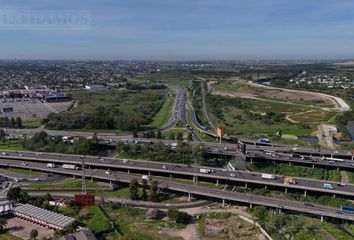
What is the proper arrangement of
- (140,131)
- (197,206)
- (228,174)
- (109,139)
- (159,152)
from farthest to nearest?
(140,131) < (109,139) < (159,152) < (228,174) < (197,206)

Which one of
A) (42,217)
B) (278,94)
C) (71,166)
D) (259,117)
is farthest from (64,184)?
(278,94)

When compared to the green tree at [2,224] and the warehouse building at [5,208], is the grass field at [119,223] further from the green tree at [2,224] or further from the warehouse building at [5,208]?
the warehouse building at [5,208]

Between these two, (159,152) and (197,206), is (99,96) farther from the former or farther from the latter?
(197,206)

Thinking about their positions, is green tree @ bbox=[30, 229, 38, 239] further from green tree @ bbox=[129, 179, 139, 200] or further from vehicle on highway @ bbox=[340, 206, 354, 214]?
vehicle on highway @ bbox=[340, 206, 354, 214]

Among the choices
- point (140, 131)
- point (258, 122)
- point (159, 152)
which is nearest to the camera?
point (159, 152)

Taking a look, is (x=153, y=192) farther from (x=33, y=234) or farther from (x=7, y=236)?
(x=7, y=236)

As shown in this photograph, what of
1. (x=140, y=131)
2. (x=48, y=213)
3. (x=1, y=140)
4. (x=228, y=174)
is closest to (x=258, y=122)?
(x=140, y=131)

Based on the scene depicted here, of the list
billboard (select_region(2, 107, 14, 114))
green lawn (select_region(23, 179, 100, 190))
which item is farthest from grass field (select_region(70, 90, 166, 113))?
green lawn (select_region(23, 179, 100, 190))
